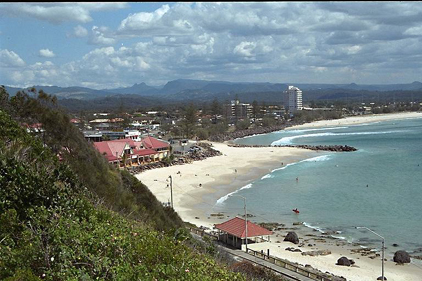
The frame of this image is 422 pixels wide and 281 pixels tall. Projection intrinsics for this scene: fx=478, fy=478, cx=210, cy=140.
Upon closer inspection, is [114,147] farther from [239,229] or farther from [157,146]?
[239,229]

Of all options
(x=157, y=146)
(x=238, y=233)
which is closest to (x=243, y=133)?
(x=157, y=146)

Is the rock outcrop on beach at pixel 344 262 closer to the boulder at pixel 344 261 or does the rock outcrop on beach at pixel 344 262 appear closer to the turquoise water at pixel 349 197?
the boulder at pixel 344 261

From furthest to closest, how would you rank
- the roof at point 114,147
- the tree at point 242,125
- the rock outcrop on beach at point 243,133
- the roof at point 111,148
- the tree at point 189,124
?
the tree at point 242,125 → the rock outcrop on beach at point 243,133 → the tree at point 189,124 → the roof at point 111,148 → the roof at point 114,147

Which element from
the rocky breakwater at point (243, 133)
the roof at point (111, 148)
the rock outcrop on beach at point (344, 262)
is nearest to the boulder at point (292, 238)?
the rock outcrop on beach at point (344, 262)

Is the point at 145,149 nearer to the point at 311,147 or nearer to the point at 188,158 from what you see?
the point at 188,158

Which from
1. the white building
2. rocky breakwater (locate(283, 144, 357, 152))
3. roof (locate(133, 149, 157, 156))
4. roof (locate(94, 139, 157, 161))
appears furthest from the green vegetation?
the white building

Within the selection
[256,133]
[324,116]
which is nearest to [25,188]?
[256,133]

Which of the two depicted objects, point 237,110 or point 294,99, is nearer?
point 237,110
